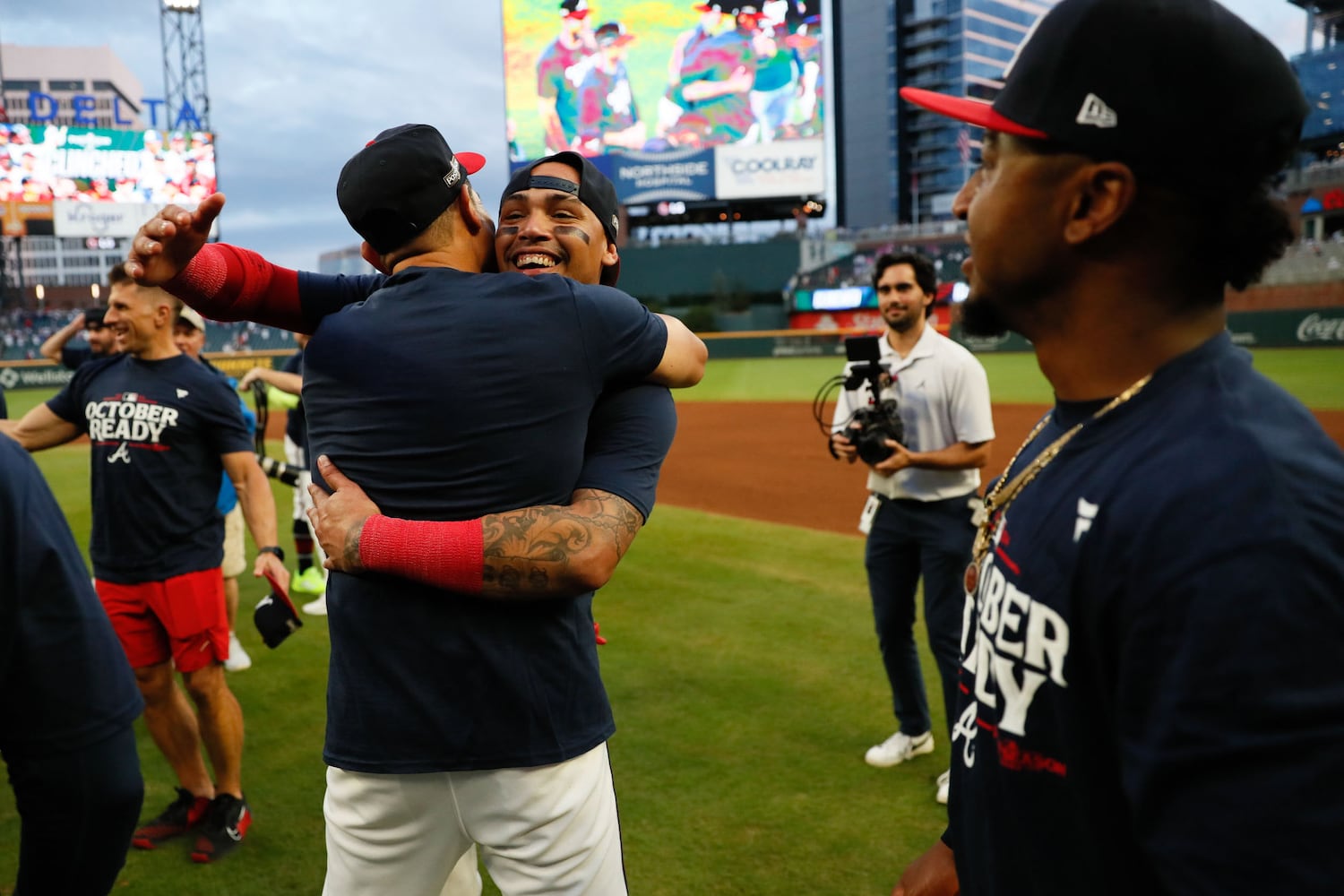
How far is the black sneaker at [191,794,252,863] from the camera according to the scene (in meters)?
4.22

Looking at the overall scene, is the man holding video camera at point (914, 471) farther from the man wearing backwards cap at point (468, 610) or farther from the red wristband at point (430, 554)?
the red wristband at point (430, 554)

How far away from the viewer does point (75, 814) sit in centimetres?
214

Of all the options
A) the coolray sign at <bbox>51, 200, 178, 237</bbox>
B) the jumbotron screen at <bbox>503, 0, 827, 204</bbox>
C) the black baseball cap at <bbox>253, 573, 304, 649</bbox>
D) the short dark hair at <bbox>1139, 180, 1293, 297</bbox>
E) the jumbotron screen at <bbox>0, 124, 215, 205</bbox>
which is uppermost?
the jumbotron screen at <bbox>503, 0, 827, 204</bbox>

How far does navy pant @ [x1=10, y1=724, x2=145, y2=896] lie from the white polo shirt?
344cm

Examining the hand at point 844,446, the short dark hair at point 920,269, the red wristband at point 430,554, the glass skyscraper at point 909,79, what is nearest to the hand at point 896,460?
the hand at point 844,446

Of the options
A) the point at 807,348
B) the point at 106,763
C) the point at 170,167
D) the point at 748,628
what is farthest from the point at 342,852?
the point at 170,167

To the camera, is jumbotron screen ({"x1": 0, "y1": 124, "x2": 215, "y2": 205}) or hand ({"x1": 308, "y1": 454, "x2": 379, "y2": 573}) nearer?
hand ({"x1": 308, "y1": 454, "x2": 379, "y2": 573})

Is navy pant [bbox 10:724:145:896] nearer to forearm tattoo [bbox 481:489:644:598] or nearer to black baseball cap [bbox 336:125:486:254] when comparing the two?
forearm tattoo [bbox 481:489:644:598]

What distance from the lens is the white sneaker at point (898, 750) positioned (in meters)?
4.96

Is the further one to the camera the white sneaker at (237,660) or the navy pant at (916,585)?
the white sneaker at (237,660)

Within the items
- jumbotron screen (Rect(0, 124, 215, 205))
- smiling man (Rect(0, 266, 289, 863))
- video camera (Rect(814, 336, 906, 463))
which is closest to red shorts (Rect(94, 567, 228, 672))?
smiling man (Rect(0, 266, 289, 863))

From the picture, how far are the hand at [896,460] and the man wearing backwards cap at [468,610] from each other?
266 cm

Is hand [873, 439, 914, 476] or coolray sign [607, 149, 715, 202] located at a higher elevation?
coolray sign [607, 149, 715, 202]

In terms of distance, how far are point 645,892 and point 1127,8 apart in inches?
142
